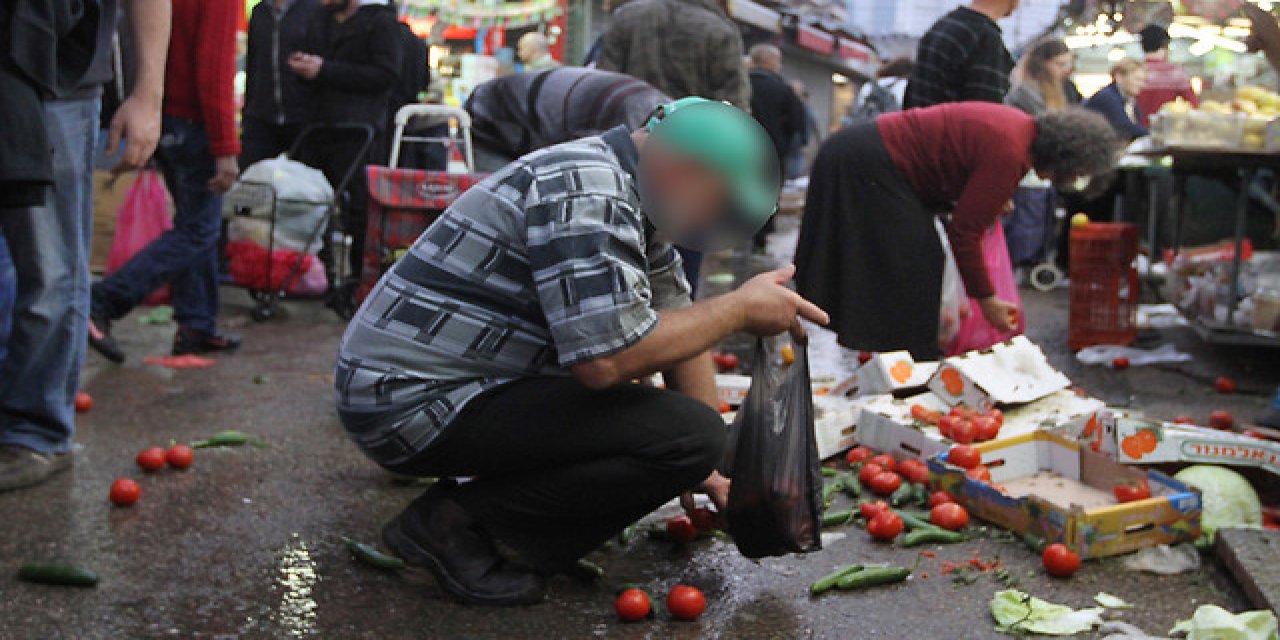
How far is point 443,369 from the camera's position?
308 centimetres

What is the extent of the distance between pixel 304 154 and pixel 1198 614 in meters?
6.68

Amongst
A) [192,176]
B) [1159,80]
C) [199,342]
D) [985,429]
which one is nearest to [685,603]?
[985,429]

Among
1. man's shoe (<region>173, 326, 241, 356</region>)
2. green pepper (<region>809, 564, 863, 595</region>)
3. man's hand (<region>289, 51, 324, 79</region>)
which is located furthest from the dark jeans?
man's hand (<region>289, 51, 324, 79</region>)

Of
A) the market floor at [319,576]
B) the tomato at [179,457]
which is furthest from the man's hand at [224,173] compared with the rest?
the tomato at [179,457]

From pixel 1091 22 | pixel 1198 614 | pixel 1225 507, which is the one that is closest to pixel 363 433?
pixel 1198 614

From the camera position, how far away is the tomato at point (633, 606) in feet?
10.2

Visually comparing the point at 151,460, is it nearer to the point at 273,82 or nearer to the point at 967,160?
the point at 967,160

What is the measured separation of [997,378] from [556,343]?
8.14 feet

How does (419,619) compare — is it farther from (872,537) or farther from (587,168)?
(872,537)

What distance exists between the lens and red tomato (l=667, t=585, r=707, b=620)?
10.3ft

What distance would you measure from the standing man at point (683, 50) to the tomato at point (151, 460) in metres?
3.30

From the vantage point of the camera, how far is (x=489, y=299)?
3053 millimetres

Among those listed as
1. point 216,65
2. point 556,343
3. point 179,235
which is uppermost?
point 216,65

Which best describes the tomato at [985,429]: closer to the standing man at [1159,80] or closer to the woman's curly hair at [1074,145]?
the woman's curly hair at [1074,145]
